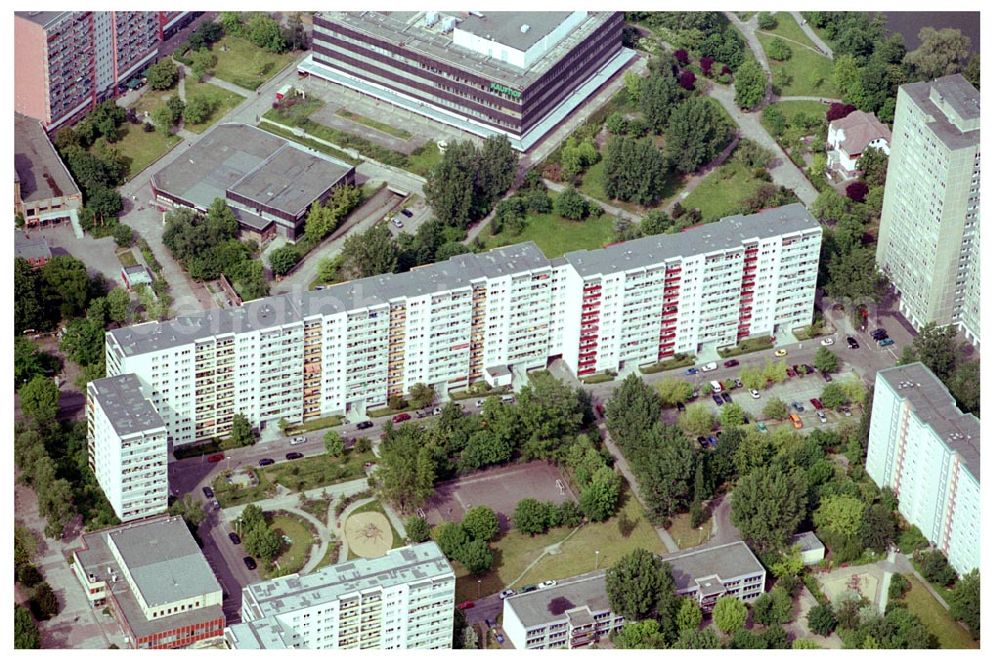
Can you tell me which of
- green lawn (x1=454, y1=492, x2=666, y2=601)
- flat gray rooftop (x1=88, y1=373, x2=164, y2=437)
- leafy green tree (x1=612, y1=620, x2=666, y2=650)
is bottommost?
green lawn (x1=454, y1=492, x2=666, y2=601)

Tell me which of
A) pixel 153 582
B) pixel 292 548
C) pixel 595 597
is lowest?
pixel 292 548

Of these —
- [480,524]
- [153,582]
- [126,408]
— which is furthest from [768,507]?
[126,408]

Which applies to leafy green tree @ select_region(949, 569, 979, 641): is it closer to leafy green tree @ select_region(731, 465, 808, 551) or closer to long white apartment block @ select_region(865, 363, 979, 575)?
long white apartment block @ select_region(865, 363, 979, 575)

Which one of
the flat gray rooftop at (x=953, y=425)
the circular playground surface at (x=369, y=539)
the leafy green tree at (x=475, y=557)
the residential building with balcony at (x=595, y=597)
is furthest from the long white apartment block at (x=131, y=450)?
the flat gray rooftop at (x=953, y=425)

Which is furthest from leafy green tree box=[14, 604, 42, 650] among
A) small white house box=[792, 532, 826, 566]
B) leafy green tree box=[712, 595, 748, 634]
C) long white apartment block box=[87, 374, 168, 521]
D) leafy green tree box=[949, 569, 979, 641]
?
leafy green tree box=[949, 569, 979, 641]

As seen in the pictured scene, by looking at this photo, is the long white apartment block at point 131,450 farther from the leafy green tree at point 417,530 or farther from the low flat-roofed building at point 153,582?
the leafy green tree at point 417,530

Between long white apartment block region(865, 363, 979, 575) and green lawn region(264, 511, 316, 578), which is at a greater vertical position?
long white apartment block region(865, 363, 979, 575)

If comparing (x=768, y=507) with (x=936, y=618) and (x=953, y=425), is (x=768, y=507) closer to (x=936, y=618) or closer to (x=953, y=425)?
(x=936, y=618)
